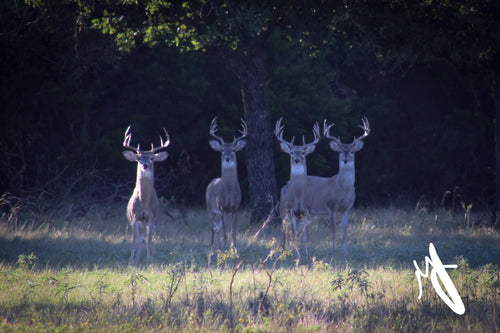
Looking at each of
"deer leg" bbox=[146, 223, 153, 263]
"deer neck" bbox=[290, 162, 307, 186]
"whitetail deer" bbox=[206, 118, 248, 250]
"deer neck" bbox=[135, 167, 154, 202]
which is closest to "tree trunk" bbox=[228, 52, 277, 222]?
"whitetail deer" bbox=[206, 118, 248, 250]

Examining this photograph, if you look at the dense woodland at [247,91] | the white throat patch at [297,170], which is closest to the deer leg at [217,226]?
the dense woodland at [247,91]

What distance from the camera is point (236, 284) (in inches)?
292

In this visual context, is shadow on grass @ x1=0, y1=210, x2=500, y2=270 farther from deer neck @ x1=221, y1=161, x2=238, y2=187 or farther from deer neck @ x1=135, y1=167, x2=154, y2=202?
deer neck @ x1=221, y1=161, x2=238, y2=187

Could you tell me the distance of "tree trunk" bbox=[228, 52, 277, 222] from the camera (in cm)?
1273

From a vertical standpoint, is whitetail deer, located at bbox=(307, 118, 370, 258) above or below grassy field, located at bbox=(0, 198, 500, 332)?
above

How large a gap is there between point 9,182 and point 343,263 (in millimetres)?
9718

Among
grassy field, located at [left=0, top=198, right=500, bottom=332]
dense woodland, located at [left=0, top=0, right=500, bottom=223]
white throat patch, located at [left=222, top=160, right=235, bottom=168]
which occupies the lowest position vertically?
grassy field, located at [left=0, top=198, right=500, bottom=332]

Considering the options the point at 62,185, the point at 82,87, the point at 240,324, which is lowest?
the point at 240,324

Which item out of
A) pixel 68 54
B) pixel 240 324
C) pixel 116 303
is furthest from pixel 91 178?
pixel 240 324

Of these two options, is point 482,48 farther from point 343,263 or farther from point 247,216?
point 247,216

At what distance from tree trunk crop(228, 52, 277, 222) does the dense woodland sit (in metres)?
0.03

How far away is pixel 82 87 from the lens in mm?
16703

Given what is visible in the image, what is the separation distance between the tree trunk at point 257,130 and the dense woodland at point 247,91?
0.10ft

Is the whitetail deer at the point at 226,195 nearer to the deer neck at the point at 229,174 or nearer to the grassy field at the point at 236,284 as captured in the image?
the deer neck at the point at 229,174
